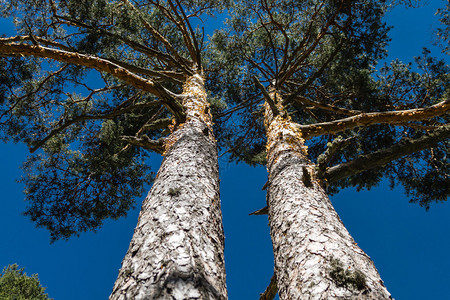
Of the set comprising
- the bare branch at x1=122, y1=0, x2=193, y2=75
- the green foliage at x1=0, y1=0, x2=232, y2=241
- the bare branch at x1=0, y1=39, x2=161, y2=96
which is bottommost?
the bare branch at x1=0, y1=39, x2=161, y2=96

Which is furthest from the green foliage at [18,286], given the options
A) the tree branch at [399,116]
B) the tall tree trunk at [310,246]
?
the tree branch at [399,116]

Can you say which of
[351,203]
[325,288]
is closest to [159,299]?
[325,288]

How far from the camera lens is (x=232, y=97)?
10.8m

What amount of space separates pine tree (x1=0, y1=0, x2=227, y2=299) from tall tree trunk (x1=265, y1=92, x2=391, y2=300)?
911 mm

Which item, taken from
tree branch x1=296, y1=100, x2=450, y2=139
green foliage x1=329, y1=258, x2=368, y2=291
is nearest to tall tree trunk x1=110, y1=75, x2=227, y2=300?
green foliage x1=329, y1=258, x2=368, y2=291

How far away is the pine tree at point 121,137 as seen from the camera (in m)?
2.10

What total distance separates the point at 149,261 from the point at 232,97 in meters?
9.22

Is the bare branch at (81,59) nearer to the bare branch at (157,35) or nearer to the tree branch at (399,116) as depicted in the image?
the tree branch at (399,116)

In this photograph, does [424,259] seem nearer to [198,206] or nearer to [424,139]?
[424,139]

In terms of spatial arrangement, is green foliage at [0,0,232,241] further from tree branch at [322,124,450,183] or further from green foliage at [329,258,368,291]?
green foliage at [329,258,368,291]

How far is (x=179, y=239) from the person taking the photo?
2164 mm

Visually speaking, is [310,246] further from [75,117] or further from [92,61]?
[75,117]

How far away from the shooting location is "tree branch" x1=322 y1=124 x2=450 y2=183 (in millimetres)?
4156

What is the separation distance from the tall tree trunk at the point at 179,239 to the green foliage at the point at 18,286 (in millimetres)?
13361
